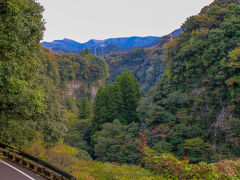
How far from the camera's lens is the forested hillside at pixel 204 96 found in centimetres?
1526

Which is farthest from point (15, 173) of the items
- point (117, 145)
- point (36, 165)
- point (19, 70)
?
point (117, 145)

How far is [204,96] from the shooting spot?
1789 cm

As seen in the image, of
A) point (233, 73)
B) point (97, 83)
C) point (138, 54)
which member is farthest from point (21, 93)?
point (138, 54)

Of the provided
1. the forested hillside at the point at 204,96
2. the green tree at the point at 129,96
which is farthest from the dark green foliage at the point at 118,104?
the forested hillside at the point at 204,96

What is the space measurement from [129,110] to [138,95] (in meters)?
2.94

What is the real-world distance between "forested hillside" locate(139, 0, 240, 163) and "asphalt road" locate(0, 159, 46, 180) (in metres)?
11.3

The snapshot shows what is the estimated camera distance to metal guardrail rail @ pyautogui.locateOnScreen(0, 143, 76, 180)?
626 cm

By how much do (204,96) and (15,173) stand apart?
16.0 meters

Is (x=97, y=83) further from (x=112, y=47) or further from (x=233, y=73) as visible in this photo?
(x=112, y=47)

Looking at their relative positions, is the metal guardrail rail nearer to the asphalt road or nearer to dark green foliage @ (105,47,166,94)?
the asphalt road

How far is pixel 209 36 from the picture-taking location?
18.5 m

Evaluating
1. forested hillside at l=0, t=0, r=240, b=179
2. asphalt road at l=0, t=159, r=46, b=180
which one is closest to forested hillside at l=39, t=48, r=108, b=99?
forested hillside at l=0, t=0, r=240, b=179

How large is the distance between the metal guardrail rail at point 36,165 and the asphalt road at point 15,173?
0.59 feet

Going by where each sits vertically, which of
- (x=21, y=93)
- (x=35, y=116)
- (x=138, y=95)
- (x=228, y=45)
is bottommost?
(x=138, y=95)
